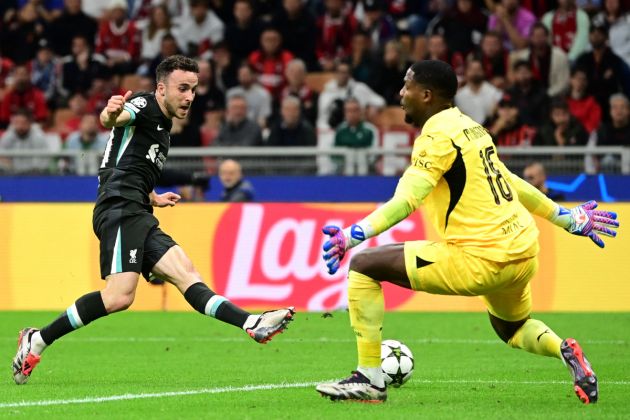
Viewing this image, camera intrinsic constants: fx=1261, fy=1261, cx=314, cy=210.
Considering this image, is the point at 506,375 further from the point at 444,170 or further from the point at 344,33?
the point at 344,33

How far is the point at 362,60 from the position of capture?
20.1 meters

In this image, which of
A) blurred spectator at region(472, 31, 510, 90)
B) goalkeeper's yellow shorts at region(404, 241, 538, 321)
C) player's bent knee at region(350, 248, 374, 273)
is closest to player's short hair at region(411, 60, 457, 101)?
goalkeeper's yellow shorts at region(404, 241, 538, 321)

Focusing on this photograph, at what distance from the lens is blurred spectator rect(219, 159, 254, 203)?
16672 mm

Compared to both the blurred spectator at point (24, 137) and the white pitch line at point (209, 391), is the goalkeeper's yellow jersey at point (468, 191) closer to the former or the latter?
the white pitch line at point (209, 391)

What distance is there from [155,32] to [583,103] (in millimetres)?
7545

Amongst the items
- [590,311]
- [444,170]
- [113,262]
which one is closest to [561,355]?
[444,170]

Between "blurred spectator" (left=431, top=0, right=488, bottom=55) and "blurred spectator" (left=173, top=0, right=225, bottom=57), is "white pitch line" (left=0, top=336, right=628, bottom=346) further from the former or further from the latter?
"blurred spectator" (left=173, top=0, right=225, bottom=57)

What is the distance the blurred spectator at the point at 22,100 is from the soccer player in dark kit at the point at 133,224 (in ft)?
41.1

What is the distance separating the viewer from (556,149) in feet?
55.8

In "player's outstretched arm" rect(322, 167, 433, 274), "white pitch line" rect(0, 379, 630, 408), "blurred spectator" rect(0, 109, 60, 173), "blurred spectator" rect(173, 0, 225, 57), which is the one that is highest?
"blurred spectator" rect(173, 0, 225, 57)

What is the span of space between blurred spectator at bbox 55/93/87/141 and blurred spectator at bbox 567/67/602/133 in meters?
7.89

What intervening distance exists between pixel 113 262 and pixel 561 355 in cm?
318

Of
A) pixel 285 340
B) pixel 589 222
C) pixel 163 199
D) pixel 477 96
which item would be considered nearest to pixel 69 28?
pixel 477 96

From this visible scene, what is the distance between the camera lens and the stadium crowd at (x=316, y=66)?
18812mm
